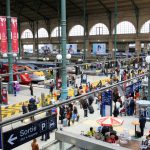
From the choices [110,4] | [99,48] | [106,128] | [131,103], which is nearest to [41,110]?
[106,128]

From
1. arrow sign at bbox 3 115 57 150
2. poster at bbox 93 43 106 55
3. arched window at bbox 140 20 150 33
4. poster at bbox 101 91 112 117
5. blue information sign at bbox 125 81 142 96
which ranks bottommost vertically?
poster at bbox 101 91 112 117

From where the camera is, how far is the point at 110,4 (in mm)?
42312

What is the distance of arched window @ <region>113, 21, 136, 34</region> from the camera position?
147 ft

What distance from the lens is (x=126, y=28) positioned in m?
45.4

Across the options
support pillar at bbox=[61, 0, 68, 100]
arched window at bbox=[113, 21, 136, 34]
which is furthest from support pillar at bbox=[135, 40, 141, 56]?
support pillar at bbox=[61, 0, 68, 100]

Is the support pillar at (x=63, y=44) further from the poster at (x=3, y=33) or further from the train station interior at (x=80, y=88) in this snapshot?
the poster at (x=3, y=33)

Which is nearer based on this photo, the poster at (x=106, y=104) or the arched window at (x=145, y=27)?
the poster at (x=106, y=104)

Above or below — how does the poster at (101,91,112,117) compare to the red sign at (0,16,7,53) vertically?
below

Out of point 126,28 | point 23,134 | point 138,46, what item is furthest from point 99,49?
point 23,134

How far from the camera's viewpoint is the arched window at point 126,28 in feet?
147

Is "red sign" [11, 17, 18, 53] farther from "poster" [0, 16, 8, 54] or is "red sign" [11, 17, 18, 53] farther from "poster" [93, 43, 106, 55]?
"poster" [93, 43, 106, 55]

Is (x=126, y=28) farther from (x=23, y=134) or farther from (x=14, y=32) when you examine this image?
(x=23, y=134)

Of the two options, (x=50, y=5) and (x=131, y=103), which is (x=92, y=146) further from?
(x=50, y=5)

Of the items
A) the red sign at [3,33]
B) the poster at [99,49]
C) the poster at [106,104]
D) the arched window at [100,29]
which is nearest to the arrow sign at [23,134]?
the poster at [106,104]
